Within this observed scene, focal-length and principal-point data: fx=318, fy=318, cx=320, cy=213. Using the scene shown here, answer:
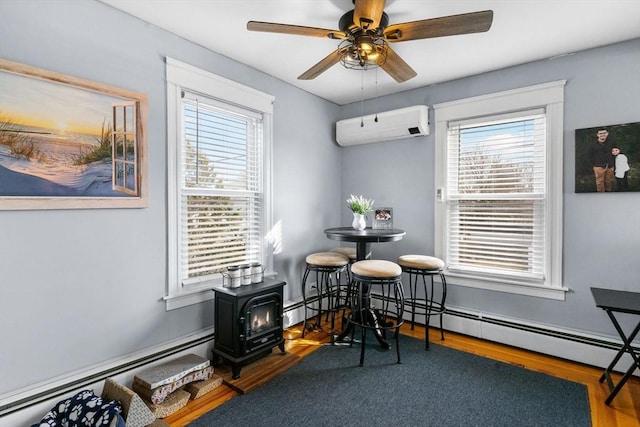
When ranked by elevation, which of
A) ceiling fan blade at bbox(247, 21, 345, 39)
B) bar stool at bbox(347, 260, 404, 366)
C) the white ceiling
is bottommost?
bar stool at bbox(347, 260, 404, 366)

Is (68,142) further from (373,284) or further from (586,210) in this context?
(586,210)

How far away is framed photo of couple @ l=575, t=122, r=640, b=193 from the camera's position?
8.21 feet

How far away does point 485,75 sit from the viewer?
3168mm

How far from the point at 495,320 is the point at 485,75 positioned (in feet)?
7.93

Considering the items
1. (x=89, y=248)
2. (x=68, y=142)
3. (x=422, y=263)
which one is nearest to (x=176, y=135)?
(x=68, y=142)

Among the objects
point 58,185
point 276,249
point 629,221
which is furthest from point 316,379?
point 629,221

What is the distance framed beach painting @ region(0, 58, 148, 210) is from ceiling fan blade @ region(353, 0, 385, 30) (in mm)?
1576

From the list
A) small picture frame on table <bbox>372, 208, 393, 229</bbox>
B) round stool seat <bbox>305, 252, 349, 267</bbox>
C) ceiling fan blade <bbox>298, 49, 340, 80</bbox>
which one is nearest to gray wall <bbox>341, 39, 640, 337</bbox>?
small picture frame on table <bbox>372, 208, 393, 229</bbox>

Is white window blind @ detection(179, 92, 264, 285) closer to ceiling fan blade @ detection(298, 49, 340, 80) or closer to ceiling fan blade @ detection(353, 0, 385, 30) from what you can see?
ceiling fan blade @ detection(298, 49, 340, 80)

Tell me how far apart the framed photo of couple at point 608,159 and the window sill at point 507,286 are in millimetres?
905

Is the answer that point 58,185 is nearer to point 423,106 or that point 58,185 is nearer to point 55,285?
point 55,285

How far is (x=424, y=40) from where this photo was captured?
2.58 m

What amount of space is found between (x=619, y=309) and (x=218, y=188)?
10.1 ft

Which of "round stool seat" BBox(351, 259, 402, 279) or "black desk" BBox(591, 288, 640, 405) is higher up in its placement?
"round stool seat" BBox(351, 259, 402, 279)
